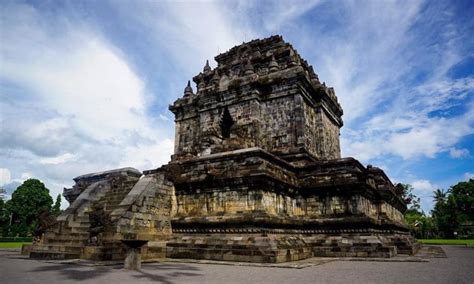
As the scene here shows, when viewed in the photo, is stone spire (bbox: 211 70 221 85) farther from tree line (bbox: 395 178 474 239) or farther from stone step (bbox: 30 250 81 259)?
tree line (bbox: 395 178 474 239)

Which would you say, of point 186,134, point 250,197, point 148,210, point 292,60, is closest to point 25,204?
point 186,134

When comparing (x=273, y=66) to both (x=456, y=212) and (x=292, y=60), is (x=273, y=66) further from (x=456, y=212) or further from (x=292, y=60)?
(x=456, y=212)

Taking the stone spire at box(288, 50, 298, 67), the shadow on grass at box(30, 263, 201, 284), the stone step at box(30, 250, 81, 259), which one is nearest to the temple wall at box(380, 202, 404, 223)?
the stone spire at box(288, 50, 298, 67)

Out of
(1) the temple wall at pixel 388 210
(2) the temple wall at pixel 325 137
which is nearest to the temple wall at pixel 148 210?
(2) the temple wall at pixel 325 137

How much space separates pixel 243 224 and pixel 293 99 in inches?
340

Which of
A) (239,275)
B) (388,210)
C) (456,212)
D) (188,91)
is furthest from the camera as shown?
(456,212)

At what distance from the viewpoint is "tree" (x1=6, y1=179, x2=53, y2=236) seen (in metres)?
49.5

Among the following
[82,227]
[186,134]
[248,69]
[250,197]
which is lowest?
[82,227]

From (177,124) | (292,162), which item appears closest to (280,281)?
(292,162)

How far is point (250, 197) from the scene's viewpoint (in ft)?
42.4

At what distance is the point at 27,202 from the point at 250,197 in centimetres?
4983

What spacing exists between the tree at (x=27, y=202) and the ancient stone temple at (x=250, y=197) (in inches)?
1417

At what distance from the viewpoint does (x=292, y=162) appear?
1711cm

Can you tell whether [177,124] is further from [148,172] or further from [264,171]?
[264,171]
